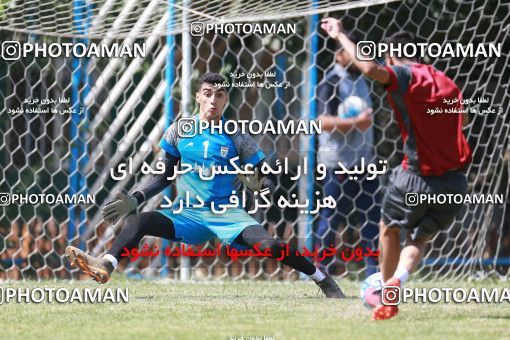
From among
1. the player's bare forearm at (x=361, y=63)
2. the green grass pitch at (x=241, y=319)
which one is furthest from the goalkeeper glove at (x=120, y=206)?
the player's bare forearm at (x=361, y=63)

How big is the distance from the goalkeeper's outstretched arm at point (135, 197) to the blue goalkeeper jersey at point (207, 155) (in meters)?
0.10

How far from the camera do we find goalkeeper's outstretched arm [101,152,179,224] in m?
6.20

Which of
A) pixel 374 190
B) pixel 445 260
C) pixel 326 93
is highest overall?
pixel 326 93

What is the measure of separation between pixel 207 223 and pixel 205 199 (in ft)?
0.49

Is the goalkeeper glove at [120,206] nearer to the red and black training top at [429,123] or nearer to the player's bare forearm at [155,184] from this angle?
the player's bare forearm at [155,184]

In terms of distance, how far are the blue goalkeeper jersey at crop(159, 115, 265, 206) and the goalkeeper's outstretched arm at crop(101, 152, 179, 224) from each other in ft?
0.33

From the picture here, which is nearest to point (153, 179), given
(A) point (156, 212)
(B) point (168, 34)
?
(A) point (156, 212)

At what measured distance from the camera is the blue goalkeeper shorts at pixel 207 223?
6234 mm

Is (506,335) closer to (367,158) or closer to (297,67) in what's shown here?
(367,158)

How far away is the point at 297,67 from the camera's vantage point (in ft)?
26.8

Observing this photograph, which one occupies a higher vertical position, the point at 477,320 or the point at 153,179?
the point at 153,179

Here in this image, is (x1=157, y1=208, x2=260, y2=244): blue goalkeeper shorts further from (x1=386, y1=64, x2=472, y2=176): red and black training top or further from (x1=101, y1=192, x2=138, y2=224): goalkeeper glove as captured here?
(x1=386, y1=64, x2=472, y2=176): red and black training top

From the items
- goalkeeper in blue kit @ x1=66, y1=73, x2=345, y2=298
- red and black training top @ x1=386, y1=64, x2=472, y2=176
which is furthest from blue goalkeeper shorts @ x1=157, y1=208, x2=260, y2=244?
red and black training top @ x1=386, y1=64, x2=472, y2=176

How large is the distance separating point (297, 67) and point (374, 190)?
1.06 metres
